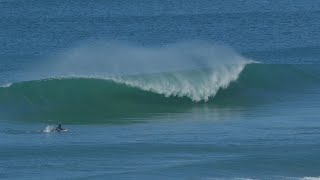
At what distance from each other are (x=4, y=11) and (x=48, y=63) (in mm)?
28346

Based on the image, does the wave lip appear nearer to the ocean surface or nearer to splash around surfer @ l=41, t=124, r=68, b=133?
the ocean surface

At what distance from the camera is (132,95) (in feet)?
186

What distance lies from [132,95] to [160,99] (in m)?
1.27

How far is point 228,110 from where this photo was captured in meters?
54.2

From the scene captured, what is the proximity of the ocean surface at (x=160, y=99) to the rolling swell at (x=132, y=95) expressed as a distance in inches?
2.2

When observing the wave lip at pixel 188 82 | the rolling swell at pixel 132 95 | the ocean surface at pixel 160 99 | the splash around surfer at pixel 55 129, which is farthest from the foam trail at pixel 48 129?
the wave lip at pixel 188 82

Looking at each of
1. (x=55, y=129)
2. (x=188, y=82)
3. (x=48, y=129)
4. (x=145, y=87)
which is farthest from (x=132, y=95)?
(x=55, y=129)

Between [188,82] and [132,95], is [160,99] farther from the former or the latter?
[188,82]

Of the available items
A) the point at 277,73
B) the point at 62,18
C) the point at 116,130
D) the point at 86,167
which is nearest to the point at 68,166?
the point at 86,167

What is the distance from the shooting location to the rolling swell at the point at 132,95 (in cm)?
5375

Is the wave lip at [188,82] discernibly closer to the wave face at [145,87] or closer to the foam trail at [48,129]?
the wave face at [145,87]

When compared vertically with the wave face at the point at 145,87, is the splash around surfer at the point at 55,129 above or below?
below

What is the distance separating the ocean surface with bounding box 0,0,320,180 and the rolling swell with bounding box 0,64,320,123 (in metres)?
0.05

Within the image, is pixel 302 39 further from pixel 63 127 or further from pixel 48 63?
pixel 63 127
